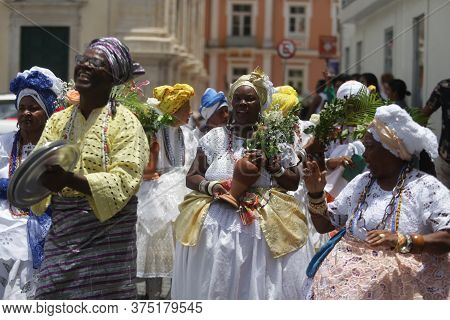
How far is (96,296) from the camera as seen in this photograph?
187 inches

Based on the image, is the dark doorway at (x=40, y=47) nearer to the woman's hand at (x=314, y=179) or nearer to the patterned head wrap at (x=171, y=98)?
the patterned head wrap at (x=171, y=98)

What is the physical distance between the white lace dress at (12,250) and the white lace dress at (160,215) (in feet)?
9.14

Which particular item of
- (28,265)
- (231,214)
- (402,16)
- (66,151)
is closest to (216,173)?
(231,214)

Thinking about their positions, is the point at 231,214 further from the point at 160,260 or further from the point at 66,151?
the point at 160,260

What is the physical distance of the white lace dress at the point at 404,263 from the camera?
467 cm

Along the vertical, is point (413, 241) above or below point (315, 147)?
below

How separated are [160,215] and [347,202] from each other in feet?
12.9

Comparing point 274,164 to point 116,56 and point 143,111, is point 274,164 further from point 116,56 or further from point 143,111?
point 143,111

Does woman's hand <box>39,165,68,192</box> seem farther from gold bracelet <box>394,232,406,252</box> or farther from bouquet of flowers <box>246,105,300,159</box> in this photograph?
bouquet of flowers <box>246,105,300,159</box>

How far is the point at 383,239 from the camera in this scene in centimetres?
456

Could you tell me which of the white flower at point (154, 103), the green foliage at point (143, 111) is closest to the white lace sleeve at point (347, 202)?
the green foliage at point (143, 111)

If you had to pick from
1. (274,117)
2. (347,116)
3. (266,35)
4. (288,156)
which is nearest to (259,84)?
(274,117)

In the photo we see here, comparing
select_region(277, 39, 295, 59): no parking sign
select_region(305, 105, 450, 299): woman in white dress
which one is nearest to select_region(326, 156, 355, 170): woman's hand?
select_region(305, 105, 450, 299): woman in white dress

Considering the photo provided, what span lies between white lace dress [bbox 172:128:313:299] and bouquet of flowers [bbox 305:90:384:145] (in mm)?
254
